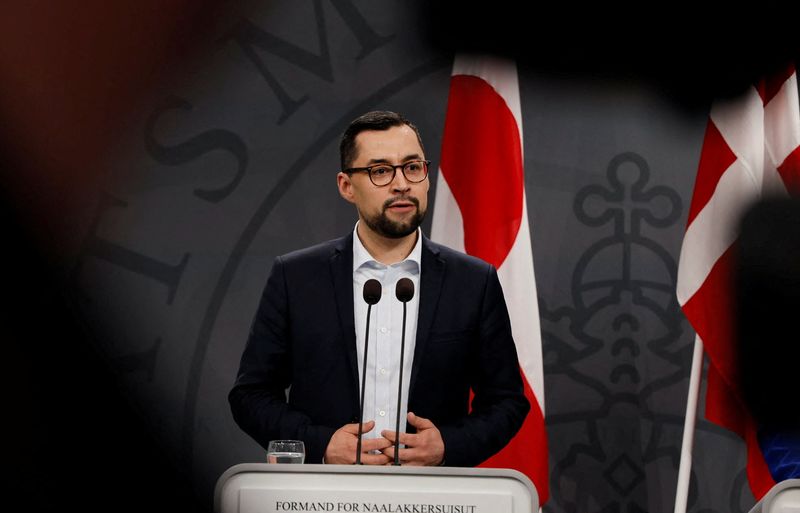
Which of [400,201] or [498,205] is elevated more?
[498,205]

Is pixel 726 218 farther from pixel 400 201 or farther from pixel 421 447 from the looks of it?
pixel 421 447

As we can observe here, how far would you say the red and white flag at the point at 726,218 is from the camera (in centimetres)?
328

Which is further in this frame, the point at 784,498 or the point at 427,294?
the point at 427,294

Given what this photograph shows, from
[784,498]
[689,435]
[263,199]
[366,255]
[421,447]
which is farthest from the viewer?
[263,199]

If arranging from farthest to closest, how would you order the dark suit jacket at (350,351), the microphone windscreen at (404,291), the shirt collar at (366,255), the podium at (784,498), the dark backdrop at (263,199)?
the dark backdrop at (263,199)
the shirt collar at (366,255)
the dark suit jacket at (350,351)
the microphone windscreen at (404,291)
the podium at (784,498)

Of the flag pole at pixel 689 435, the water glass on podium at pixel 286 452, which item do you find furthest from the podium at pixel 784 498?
the flag pole at pixel 689 435

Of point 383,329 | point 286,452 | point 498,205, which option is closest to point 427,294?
point 383,329

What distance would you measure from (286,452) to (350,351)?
46cm

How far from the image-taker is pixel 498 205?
3363mm

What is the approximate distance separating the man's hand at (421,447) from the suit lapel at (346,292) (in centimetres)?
34

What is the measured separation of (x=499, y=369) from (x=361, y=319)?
1.26 ft

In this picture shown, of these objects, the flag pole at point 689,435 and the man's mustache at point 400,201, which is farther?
the flag pole at point 689,435

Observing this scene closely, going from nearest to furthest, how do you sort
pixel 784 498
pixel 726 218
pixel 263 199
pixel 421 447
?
pixel 784 498 → pixel 421 447 → pixel 726 218 → pixel 263 199

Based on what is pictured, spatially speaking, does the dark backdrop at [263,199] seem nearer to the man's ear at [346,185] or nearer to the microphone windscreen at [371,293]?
the man's ear at [346,185]
